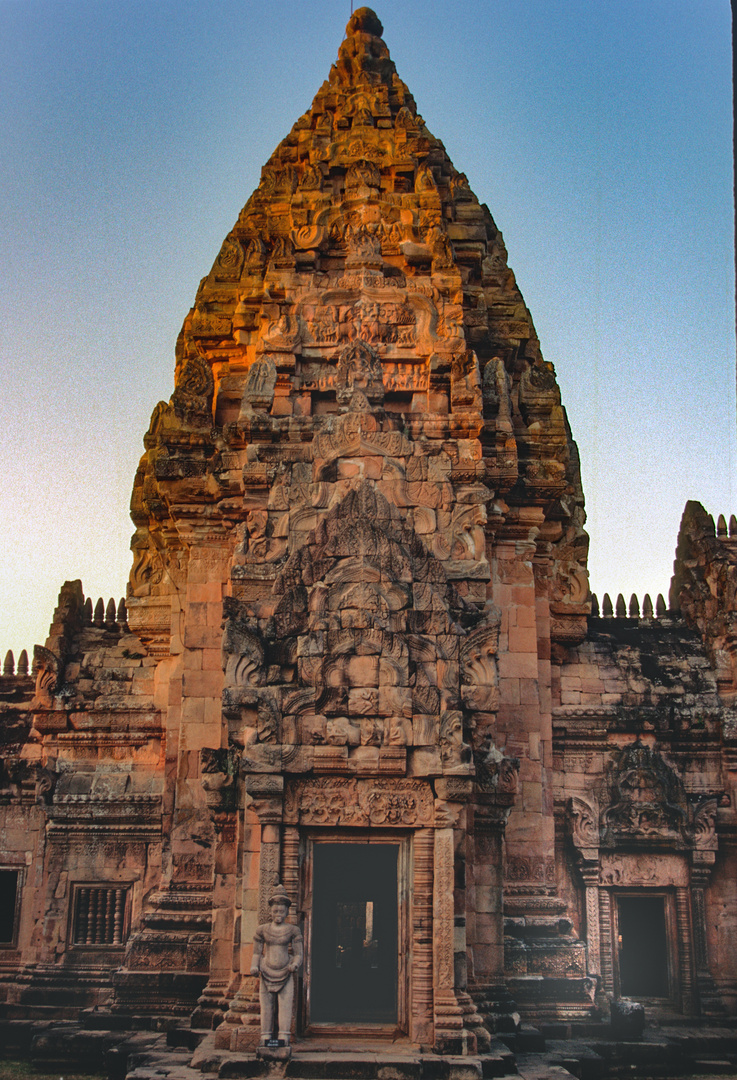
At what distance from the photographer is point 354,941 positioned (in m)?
20.5

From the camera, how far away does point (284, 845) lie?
11781mm

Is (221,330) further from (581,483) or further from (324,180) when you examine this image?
→ (581,483)

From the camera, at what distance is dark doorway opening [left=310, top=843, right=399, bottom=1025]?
1455 cm

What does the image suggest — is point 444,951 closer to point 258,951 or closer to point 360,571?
point 258,951

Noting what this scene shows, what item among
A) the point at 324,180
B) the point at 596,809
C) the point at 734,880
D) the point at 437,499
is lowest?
the point at 734,880

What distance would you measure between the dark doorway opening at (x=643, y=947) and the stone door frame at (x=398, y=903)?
6157mm

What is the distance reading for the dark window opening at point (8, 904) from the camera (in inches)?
671

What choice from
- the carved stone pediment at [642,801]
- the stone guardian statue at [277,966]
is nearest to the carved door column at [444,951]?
the stone guardian statue at [277,966]

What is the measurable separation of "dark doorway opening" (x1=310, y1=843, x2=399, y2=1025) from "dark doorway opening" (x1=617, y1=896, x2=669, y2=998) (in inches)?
139

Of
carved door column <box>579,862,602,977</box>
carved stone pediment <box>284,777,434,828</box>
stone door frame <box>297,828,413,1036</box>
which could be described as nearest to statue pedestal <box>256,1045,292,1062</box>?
stone door frame <box>297,828,413,1036</box>

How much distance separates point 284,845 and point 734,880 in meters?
8.50

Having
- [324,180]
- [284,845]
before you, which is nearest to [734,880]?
[284,845]

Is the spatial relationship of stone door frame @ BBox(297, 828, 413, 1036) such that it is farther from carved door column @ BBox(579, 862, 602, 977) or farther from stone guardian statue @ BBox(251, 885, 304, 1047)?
carved door column @ BBox(579, 862, 602, 977)

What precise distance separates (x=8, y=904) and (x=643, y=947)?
9894mm
